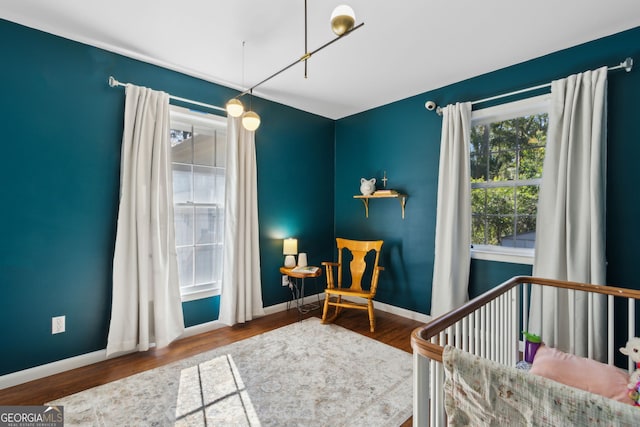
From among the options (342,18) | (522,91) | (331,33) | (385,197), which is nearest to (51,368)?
(342,18)

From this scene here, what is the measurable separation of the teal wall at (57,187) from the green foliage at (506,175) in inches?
124

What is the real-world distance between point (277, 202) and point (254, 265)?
0.84m

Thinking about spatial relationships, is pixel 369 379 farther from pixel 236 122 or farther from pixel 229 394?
pixel 236 122

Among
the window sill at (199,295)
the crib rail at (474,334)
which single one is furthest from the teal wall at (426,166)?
the window sill at (199,295)

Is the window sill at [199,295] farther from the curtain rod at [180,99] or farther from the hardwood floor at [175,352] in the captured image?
the curtain rod at [180,99]

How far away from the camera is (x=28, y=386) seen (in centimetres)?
210

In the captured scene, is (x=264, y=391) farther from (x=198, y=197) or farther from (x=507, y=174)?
(x=507, y=174)

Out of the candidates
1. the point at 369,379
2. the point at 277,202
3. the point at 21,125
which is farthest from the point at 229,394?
the point at 21,125

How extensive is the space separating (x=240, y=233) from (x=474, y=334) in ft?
7.96

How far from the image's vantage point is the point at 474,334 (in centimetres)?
144

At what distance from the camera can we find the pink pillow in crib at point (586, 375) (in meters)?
1.47

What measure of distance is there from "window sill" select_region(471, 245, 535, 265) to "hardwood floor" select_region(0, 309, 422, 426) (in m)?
1.07

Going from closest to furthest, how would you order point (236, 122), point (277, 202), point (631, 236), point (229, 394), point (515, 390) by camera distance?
point (515, 390) → point (229, 394) → point (631, 236) → point (236, 122) → point (277, 202)

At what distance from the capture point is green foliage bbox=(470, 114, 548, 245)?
2.75 meters
